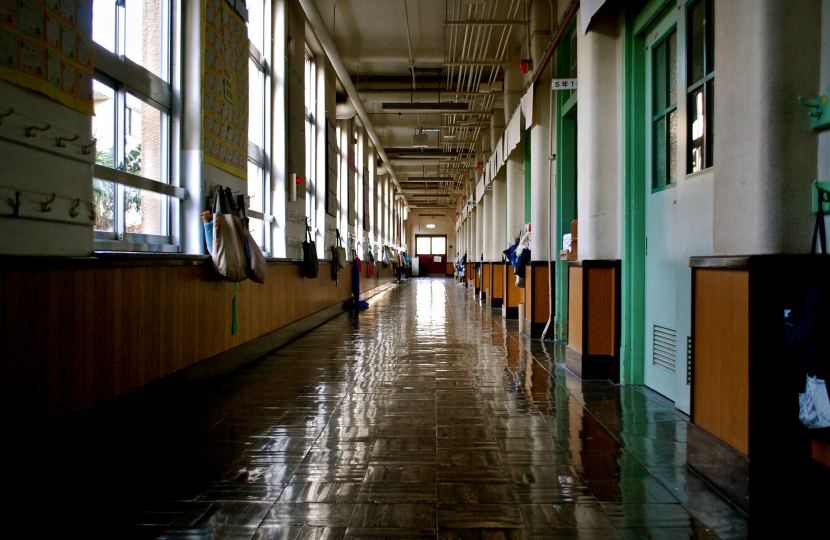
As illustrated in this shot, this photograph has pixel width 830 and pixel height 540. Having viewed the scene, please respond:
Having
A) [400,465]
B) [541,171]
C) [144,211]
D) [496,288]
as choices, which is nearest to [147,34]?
[144,211]

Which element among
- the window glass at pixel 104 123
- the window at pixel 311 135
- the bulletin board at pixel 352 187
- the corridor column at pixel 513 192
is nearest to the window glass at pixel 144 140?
the window glass at pixel 104 123

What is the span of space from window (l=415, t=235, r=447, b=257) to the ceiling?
667 inches

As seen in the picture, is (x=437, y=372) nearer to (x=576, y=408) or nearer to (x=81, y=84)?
(x=576, y=408)

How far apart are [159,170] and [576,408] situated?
3376 millimetres

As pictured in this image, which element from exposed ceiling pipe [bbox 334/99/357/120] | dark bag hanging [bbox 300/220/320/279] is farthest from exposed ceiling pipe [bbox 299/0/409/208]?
dark bag hanging [bbox 300/220/320/279]

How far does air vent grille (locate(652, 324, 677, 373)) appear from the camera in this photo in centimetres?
309

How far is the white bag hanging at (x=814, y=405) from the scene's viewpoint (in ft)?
5.08

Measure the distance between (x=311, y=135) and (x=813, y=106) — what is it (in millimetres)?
7627

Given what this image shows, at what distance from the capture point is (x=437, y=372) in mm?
3916

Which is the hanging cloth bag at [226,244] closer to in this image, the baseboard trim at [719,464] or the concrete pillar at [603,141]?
the concrete pillar at [603,141]

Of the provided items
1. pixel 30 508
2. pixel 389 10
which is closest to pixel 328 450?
pixel 30 508

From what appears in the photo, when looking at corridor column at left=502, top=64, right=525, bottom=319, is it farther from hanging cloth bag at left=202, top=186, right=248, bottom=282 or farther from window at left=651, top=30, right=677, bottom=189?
hanging cloth bag at left=202, top=186, right=248, bottom=282

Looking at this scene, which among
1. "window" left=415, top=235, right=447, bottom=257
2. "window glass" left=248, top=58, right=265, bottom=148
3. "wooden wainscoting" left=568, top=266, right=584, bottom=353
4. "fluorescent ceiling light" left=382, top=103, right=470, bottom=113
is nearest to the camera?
"wooden wainscoting" left=568, top=266, right=584, bottom=353

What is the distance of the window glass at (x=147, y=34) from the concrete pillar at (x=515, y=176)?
5674 millimetres
